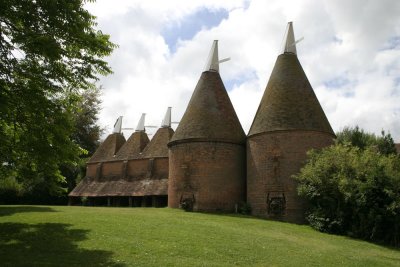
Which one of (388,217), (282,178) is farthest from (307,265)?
(282,178)

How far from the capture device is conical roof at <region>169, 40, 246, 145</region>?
28.5 m

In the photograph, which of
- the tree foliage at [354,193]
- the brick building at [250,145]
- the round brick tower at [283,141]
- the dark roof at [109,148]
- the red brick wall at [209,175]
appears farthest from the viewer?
the dark roof at [109,148]

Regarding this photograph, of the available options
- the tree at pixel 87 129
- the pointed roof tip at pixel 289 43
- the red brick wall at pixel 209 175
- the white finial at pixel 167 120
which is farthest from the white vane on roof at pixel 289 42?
the tree at pixel 87 129

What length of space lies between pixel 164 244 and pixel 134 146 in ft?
88.4

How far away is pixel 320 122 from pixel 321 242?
9.68 meters

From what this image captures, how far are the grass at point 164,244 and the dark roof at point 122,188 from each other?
13726 millimetres

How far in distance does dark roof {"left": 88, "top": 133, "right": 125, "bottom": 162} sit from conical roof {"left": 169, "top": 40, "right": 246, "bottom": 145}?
14392mm

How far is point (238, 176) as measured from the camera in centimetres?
2852

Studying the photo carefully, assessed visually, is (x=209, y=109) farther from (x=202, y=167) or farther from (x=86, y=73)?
(x=86, y=73)

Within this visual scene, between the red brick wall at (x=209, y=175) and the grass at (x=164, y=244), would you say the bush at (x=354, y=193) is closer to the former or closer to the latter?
the grass at (x=164, y=244)

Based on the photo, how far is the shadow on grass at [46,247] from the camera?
12.4m

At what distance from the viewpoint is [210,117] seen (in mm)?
29125

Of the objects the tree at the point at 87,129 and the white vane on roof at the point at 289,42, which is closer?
the white vane on roof at the point at 289,42

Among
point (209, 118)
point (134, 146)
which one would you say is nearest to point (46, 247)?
point (209, 118)
